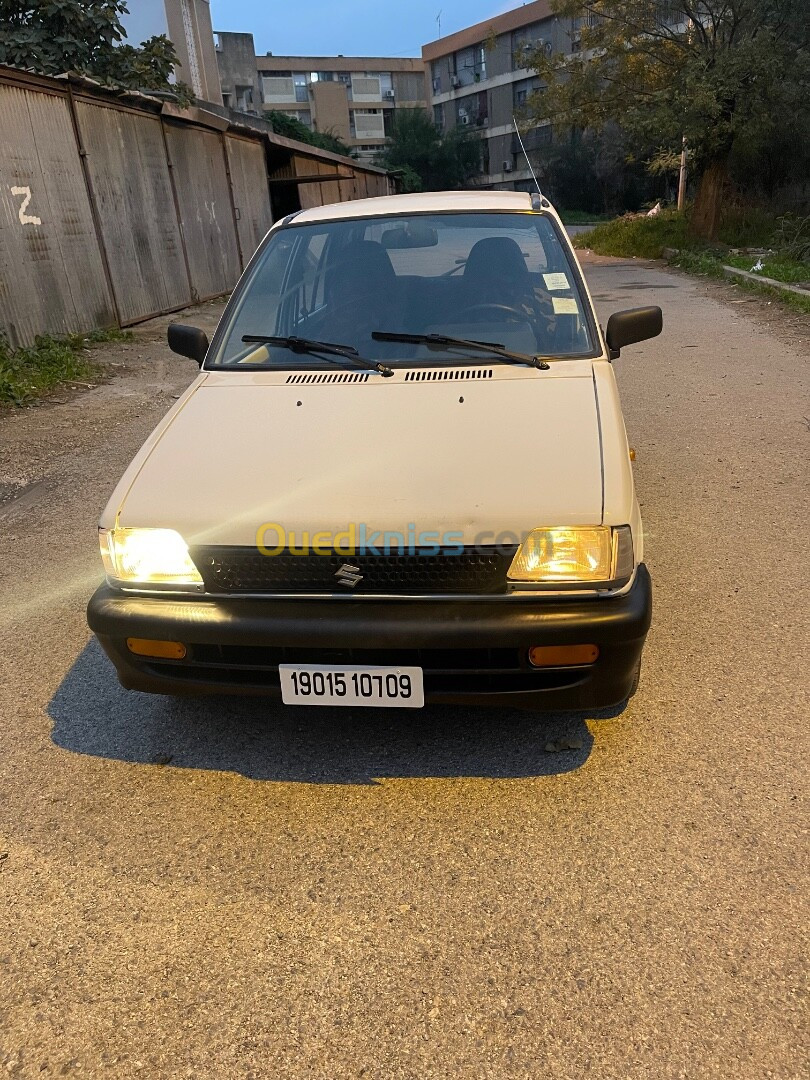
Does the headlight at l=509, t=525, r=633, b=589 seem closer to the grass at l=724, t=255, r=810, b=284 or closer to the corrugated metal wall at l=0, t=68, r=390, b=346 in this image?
the corrugated metal wall at l=0, t=68, r=390, b=346

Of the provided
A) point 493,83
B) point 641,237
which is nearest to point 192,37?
point 641,237

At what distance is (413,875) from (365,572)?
85 cm

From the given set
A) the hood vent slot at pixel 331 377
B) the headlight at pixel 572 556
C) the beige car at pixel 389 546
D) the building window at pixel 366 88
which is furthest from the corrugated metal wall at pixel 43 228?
the building window at pixel 366 88

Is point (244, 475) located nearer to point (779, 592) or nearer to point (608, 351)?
point (608, 351)

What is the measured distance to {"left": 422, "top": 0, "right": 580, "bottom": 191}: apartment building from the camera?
59719 millimetres

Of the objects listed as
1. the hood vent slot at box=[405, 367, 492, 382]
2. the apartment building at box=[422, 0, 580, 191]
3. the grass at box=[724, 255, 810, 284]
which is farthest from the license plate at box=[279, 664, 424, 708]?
the apartment building at box=[422, 0, 580, 191]

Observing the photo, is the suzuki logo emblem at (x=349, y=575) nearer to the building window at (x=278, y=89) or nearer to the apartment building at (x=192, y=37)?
the apartment building at (x=192, y=37)

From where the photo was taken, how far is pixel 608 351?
323 centimetres

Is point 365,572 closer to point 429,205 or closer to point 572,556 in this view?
point 572,556

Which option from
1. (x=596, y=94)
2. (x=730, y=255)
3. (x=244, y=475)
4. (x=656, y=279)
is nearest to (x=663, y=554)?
(x=244, y=475)

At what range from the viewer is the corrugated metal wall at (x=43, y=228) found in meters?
8.96

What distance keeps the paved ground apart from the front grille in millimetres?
690

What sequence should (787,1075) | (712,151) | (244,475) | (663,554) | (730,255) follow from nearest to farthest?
(787,1075), (244,475), (663,554), (730,255), (712,151)

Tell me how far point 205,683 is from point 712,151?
73.0 ft
